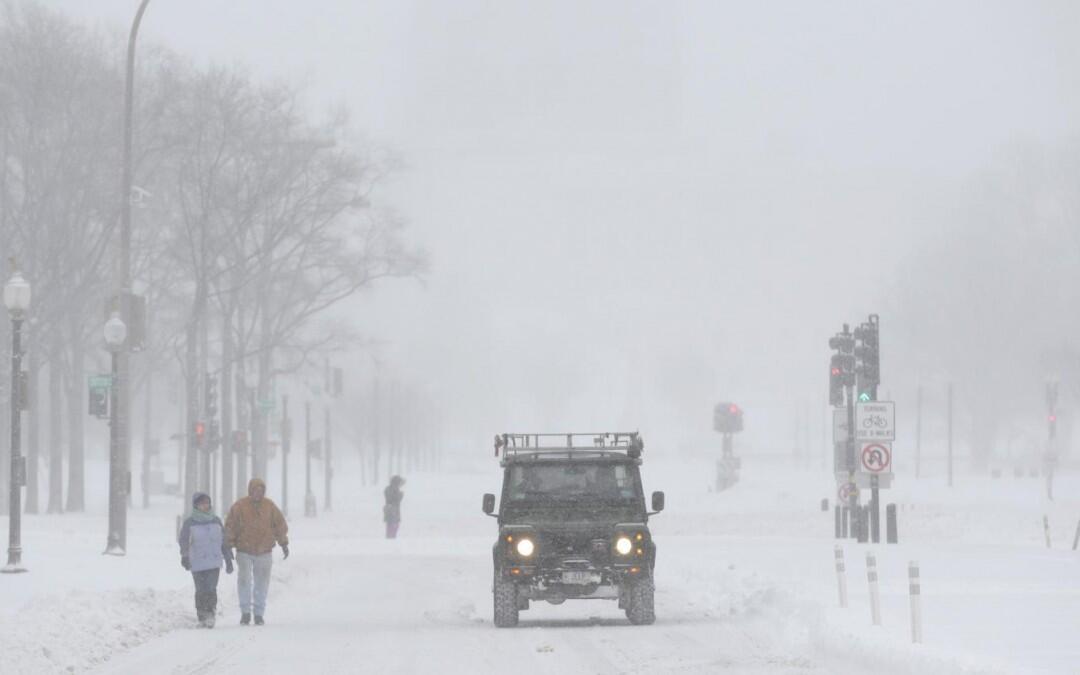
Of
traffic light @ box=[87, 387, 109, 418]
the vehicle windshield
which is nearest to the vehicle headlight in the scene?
the vehicle windshield

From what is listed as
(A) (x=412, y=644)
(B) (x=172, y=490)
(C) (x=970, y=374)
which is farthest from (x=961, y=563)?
(C) (x=970, y=374)

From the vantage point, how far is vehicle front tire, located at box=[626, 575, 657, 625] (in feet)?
75.3

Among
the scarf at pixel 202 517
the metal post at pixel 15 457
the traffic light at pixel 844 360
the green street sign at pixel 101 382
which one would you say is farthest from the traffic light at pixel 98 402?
the scarf at pixel 202 517

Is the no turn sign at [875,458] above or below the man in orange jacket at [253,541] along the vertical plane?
above

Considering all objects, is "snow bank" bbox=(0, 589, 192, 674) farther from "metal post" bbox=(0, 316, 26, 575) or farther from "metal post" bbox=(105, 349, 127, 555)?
"metal post" bbox=(105, 349, 127, 555)

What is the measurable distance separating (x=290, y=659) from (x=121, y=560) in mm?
13440

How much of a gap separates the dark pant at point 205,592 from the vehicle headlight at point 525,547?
349 cm

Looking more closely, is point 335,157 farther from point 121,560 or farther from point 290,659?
point 290,659

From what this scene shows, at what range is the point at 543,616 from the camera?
2583cm

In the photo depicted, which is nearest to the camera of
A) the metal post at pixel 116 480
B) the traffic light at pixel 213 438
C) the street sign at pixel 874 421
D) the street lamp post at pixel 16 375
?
the street lamp post at pixel 16 375

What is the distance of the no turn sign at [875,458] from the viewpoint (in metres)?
38.0

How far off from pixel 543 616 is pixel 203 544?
197 inches

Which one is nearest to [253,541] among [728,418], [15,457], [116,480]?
[15,457]

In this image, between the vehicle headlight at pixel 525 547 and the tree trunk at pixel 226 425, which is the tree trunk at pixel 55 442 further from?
the vehicle headlight at pixel 525 547
